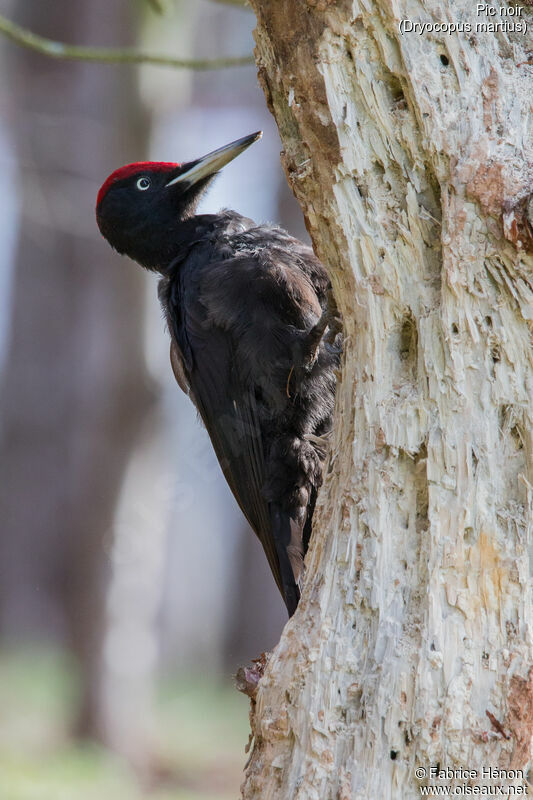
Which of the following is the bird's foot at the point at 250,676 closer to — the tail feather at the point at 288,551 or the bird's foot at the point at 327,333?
the tail feather at the point at 288,551

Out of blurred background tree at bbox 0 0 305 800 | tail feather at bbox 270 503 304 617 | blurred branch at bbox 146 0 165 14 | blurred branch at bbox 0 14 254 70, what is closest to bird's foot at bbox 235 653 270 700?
tail feather at bbox 270 503 304 617

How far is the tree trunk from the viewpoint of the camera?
1.82 metres

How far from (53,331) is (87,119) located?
2115 mm

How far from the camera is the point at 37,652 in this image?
8.17 m

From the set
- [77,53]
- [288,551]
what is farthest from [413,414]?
[77,53]

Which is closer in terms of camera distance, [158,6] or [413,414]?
[413,414]

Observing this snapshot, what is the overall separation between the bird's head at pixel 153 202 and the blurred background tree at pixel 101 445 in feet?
9.95

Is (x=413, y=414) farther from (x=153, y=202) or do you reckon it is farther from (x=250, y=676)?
(x=153, y=202)

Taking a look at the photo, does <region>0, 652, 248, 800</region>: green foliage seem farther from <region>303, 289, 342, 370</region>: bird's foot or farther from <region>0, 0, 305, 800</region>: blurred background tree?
<region>303, 289, 342, 370</region>: bird's foot

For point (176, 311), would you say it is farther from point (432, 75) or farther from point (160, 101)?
point (160, 101)

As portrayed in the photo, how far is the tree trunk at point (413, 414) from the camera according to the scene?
1.82 m

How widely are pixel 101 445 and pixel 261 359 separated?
439 cm

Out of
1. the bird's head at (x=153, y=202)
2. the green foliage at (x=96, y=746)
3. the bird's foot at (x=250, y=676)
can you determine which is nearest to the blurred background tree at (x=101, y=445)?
the green foliage at (x=96, y=746)

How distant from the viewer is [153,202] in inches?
148
